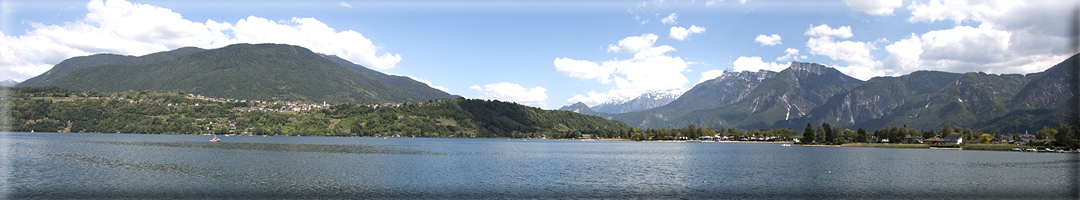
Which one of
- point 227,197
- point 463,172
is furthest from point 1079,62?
point 463,172

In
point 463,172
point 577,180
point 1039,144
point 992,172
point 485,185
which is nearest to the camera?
point 485,185

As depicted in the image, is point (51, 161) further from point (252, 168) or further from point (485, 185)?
point (485, 185)

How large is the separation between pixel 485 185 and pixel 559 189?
23.4 ft

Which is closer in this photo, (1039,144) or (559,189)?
(559,189)

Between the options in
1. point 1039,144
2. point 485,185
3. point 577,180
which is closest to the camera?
point 485,185

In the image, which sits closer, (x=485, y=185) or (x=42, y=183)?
(x=42, y=183)

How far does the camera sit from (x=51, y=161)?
68000 mm

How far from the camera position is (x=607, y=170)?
68.2 meters

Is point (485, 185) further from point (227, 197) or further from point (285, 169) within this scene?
point (285, 169)

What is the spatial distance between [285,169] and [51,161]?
105ft

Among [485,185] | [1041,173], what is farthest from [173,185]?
[1041,173]

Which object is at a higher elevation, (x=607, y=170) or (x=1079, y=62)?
(x=1079, y=62)

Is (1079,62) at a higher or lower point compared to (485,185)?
higher

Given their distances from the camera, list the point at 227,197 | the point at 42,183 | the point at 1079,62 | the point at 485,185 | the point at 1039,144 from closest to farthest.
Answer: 1. the point at 1079,62
2. the point at 227,197
3. the point at 42,183
4. the point at 485,185
5. the point at 1039,144
